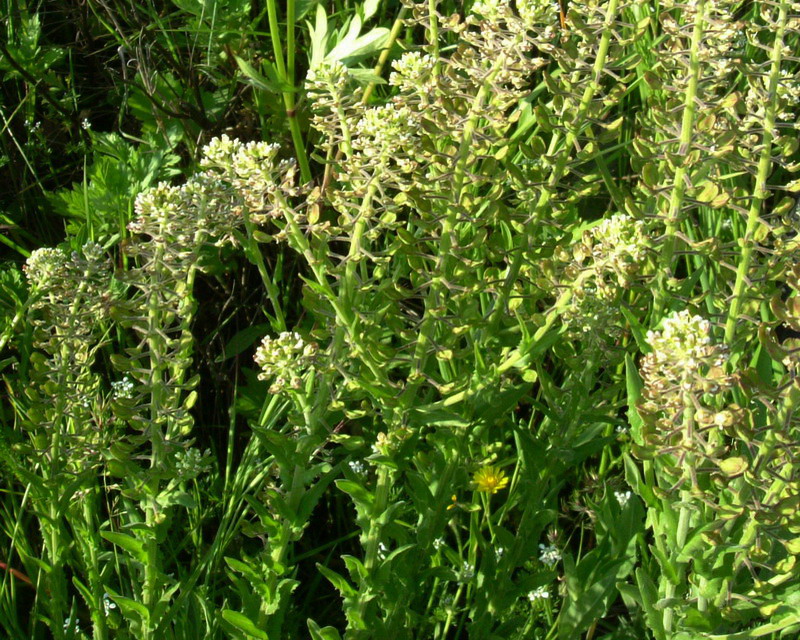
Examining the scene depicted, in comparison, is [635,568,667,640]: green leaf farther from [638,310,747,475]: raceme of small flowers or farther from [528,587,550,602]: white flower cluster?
[528,587,550,602]: white flower cluster

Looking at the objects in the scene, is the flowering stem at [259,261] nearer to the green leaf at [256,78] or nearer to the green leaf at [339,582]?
the green leaf at [256,78]

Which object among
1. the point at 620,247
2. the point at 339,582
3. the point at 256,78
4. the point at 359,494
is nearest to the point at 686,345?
the point at 620,247

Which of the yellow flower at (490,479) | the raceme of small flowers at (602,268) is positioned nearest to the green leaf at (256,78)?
the raceme of small flowers at (602,268)

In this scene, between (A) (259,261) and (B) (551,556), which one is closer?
(A) (259,261)

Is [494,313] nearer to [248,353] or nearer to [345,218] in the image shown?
[345,218]

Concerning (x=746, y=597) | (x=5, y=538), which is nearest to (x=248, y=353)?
(x=5, y=538)

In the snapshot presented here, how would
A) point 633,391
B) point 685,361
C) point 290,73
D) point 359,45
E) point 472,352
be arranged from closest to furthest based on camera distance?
1. point 685,361
2. point 633,391
3. point 472,352
4. point 359,45
5. point 290,73

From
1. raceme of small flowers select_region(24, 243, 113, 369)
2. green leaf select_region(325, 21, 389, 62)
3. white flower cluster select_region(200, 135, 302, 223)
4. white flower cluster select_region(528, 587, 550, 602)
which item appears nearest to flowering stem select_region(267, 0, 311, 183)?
green leaf select_region(325, 21, 389, 62)

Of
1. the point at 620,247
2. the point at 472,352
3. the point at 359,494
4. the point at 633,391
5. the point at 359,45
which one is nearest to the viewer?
the point at 620,247

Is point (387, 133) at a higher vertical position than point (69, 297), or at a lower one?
higher

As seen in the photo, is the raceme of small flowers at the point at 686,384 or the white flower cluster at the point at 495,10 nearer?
the raceme of small flowers at the point at 686,384

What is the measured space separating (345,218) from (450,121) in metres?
0.27

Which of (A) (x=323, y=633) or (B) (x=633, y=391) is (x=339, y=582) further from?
(B) (x=633, y=391)

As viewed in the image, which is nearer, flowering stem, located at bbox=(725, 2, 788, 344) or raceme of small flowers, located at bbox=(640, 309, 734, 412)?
raceme of small flowers, located at bbox=(640, 309, 734, 412)
